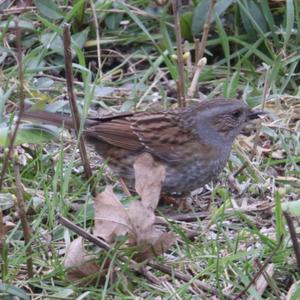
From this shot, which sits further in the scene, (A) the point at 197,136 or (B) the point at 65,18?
(B) the point at 65,18

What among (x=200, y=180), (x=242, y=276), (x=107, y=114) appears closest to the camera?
(x=242, y=276)

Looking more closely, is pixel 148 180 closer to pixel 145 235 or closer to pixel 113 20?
pixel 145 235

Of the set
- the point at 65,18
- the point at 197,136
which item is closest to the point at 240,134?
the point at 197,136

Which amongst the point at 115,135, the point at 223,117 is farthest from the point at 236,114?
the point at 115,135

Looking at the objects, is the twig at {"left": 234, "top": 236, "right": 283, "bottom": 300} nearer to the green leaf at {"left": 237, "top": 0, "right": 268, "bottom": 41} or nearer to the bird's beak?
the bird's beak

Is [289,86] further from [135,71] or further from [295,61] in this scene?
[135,71]

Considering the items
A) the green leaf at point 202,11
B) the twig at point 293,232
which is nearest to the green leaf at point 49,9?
the green leaf at point 202,11

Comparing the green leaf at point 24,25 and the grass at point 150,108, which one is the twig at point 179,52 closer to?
the grass at point 150,108
